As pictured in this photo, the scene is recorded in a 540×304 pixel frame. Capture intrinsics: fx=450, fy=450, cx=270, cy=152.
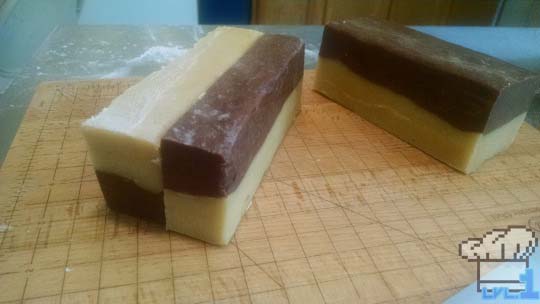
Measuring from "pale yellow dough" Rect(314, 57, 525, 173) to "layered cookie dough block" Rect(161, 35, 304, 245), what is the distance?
1.48 feet

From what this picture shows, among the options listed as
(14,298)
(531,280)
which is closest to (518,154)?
(531,280)

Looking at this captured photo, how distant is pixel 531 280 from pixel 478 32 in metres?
2.09

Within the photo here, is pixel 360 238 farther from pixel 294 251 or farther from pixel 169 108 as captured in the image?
pixel 169 108

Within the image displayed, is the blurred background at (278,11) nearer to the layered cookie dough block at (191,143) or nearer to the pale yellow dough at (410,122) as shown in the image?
the layered cookie dough block at (191,143)

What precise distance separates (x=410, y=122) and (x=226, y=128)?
2.96ft

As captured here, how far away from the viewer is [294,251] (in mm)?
1306

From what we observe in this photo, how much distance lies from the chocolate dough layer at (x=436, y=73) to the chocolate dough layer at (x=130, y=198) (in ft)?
3.44

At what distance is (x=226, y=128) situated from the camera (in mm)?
1234

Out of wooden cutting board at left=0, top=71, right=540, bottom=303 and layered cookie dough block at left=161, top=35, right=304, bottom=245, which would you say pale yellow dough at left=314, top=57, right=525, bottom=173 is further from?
layered cookie dough block at left=161, top=35, right=304, bottom=245

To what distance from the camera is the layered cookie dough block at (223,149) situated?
1.17 m

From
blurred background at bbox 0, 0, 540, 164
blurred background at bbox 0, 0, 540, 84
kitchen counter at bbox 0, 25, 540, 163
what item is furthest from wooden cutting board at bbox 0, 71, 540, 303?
blurred background at bbox 0, 0, 540, 84

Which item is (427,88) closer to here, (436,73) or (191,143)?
(436,73)

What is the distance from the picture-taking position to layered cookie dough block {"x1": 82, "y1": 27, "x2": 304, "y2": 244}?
1.19 metres

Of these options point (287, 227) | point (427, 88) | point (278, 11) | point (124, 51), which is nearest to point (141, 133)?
point (287, 227)
